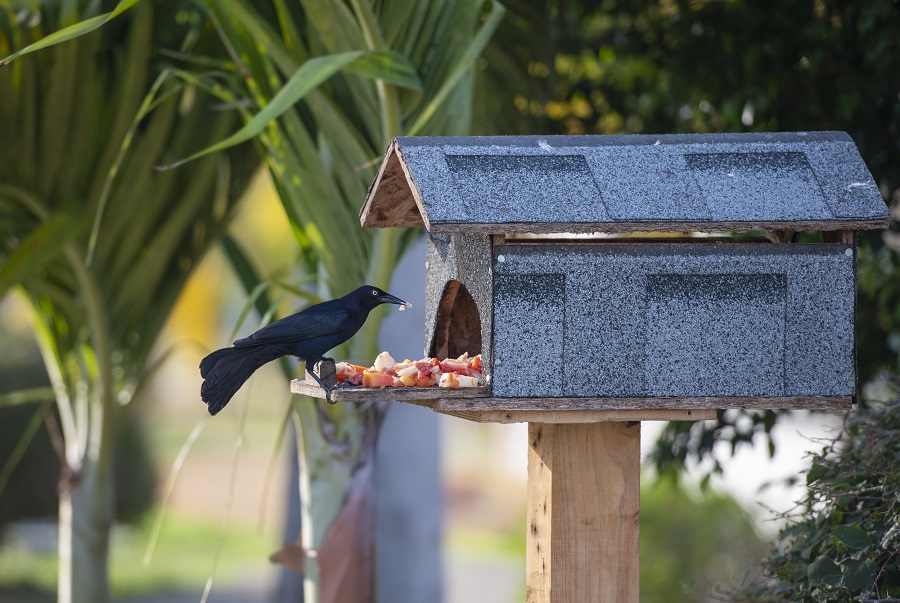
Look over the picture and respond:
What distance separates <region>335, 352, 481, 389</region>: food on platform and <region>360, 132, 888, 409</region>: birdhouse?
0.31 ft

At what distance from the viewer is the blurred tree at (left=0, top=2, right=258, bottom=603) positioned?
4062 millimetres

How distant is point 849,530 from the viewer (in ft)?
8.39

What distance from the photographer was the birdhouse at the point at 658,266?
2.50 metres

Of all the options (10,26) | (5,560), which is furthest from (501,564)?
(10,26)

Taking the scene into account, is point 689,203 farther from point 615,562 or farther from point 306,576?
point 306,576

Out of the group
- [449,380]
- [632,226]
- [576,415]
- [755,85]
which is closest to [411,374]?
[449,380]

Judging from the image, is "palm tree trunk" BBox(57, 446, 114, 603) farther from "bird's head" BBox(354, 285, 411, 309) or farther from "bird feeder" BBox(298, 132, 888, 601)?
"bird feeder" BBox(298, 132, 888, 601)

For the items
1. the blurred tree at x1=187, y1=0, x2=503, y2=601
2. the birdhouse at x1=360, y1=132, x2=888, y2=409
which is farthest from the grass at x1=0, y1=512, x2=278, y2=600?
the birdhouse at x1=360, y1=132, x2=888, y2=409

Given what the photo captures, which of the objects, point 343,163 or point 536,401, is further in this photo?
point 343,163

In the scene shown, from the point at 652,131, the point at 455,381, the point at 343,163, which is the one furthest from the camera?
the point at 652,131

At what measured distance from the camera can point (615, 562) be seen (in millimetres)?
2764

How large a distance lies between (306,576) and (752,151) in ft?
6.45

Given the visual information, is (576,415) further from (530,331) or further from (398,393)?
(398,393)

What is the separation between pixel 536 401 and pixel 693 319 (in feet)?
1.46
